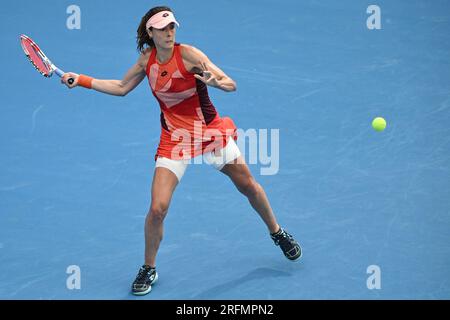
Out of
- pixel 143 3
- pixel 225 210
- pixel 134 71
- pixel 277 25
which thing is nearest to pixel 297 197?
pixel 225 210

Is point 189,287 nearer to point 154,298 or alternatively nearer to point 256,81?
point 154,298

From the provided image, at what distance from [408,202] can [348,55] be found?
3093 millimetres

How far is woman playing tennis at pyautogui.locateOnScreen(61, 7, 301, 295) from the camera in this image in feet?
22.9

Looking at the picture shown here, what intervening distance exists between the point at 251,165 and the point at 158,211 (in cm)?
227

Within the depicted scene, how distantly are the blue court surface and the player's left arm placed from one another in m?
1.72

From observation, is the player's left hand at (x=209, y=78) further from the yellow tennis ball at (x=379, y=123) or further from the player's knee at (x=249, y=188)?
the yellow tennis ball at (x=379, y=123)

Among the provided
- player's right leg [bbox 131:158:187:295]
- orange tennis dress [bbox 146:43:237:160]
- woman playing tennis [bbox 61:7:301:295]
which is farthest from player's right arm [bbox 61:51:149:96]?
player's right leg [bbox 131:158:187:295]

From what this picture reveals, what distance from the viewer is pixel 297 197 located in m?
8.57

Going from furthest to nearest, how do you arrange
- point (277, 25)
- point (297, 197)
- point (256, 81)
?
1. point (277, 25)
2. point (256, 81)
3. point (297, 197)

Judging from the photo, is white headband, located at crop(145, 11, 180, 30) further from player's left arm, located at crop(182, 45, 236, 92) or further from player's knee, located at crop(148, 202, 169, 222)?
player's knee, located at crop(148, 202, 169, 222)

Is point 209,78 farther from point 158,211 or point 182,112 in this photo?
point 158,211

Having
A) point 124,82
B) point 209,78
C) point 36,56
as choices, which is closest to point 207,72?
point 209,78

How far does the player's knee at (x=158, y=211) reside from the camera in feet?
23.0

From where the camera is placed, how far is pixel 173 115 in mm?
7184
